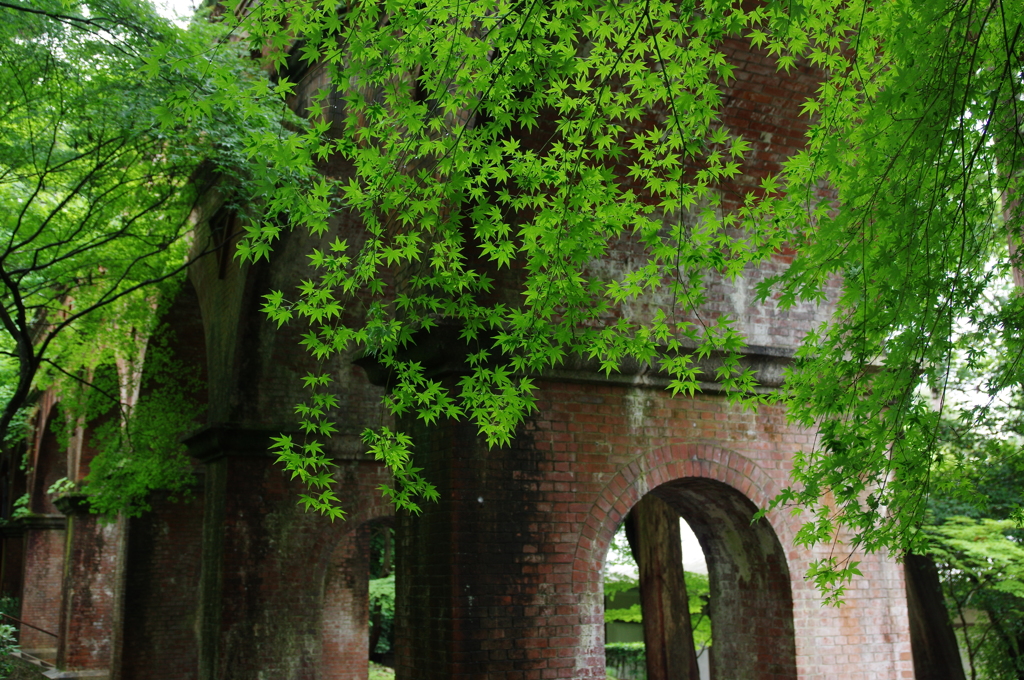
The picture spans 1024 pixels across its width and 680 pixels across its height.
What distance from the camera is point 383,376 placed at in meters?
6.68

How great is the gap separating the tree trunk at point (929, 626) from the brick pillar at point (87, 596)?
1484 cm

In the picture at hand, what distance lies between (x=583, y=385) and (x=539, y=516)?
1.09m

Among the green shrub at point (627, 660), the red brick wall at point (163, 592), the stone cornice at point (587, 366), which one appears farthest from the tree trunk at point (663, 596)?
the green shrub at point (627, 660)

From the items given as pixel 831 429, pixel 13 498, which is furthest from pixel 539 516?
pixel 13 498

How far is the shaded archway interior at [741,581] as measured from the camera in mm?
7098

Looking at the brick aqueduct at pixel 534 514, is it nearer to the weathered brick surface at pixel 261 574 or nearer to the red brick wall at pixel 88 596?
the weathered brick surface at pixel 261 574

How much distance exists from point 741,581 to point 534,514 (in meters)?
2.36

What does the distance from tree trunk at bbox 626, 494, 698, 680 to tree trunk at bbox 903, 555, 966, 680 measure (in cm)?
518

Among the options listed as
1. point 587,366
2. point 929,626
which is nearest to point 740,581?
point 587,366

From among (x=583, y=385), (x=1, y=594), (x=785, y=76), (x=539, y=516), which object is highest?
(x=785, y=76)

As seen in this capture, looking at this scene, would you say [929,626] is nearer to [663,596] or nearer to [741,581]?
[663,596]

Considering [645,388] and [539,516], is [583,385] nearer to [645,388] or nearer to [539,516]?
[645,388]

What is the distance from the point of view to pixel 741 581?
7.54 metres

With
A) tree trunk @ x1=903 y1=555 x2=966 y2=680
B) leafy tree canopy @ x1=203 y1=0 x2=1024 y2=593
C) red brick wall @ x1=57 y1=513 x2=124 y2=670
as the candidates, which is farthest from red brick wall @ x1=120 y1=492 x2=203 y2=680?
tree trunk @ x1=903 y1=555 x2=966 y2=680
